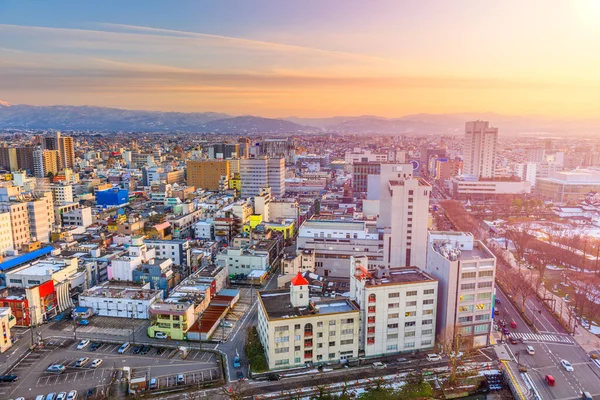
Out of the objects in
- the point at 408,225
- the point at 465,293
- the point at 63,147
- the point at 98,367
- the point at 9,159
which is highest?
the point at 63,147

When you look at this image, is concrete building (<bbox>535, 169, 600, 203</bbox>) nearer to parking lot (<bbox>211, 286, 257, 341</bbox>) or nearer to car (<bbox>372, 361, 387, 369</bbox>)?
parking lot (<bbox>211, 286, 257, 341</bbox>)

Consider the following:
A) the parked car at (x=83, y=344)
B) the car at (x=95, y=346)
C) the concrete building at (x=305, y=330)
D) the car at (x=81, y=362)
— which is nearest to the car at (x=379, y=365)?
the concrete building at (x=305, y=330)

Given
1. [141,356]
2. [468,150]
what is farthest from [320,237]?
[468,150]

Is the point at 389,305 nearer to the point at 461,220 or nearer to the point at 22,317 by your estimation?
the point at 22,317

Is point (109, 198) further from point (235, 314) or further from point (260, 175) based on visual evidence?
point (235, 314)

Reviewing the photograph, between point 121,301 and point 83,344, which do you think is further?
point 121,301

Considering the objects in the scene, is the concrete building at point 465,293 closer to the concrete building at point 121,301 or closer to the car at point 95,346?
the concrete building at point 121,301

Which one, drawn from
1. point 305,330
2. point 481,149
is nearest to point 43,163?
point 305,330
